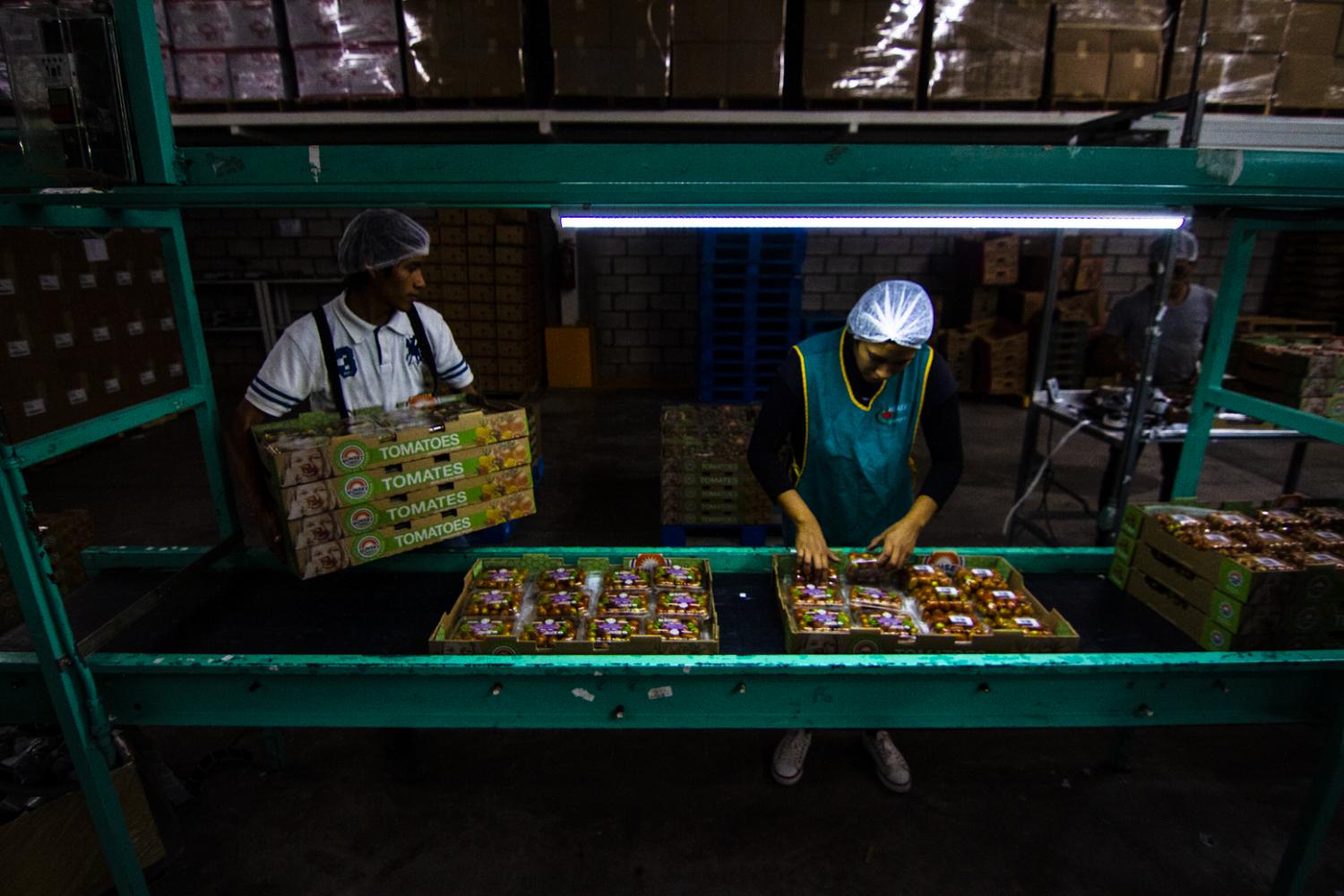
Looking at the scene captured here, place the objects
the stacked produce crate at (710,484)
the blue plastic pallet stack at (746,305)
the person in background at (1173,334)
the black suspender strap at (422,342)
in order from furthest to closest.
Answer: the blue plastic pallet stack at (746,305), the person in background at (1173,334), the stacked produce crate at (710,484), the black suspender strap at (422,342)

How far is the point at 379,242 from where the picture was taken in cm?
254

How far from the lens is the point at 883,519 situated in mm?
2766

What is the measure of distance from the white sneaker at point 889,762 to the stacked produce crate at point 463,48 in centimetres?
609

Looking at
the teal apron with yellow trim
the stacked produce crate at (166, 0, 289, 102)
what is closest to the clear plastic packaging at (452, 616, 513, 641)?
the teal apron with yellow trim

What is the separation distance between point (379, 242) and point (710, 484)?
2930mm

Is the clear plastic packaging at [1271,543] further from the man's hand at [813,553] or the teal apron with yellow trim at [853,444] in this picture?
the man's hand at [813,553]

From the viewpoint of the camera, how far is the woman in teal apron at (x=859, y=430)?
250 cm

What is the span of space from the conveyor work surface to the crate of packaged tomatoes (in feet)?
0.39

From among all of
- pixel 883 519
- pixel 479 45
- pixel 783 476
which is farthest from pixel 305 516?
pixel 479 45

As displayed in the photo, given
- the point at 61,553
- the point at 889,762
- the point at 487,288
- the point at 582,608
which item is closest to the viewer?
the point at 582,608

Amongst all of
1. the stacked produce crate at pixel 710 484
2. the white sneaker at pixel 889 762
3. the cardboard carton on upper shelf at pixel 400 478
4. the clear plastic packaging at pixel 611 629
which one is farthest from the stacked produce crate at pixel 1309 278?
the cardboard carton on upper shelf at pixel 400 478

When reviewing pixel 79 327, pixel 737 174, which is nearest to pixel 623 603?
pixel 737 174

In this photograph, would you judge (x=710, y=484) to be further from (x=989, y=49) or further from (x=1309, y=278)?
(x=1309, y=278)

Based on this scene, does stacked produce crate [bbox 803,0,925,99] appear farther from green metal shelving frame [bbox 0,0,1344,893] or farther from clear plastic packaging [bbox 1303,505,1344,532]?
clear plastic packaging [bbox 1303,505,1344,532]
